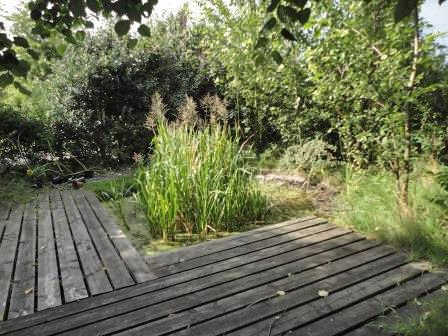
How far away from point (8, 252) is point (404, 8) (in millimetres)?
3542

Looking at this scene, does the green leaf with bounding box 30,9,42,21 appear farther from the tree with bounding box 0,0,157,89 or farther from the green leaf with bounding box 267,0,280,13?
the green leaf with bounding box 267,0,280,13

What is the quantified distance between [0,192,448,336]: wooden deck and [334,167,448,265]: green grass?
152 mm

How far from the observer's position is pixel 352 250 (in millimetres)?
3275

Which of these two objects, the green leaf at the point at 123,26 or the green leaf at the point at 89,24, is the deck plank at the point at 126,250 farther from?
the green leaf at the point at 123,26

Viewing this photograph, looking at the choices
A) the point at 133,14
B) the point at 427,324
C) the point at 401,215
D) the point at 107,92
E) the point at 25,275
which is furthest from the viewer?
the point at 107,92

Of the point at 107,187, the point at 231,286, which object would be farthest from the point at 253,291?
the point at 107,187

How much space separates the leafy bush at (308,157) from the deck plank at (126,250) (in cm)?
266

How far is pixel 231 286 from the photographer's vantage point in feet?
8.80

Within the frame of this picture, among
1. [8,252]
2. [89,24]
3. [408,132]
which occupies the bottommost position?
[8,252]

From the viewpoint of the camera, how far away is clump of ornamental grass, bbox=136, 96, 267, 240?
385 centimetres

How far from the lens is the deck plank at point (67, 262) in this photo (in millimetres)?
2605

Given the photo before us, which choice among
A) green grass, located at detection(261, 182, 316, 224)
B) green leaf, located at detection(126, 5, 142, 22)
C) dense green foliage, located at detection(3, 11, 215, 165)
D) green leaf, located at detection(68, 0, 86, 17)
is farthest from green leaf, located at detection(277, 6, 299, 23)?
dense green foliage, located at detection(3, 11, 215, 165)

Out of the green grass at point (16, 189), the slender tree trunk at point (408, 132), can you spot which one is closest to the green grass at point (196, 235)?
the green grass at point (16, 189)

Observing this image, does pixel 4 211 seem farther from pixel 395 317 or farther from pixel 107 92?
pixel 395 317
